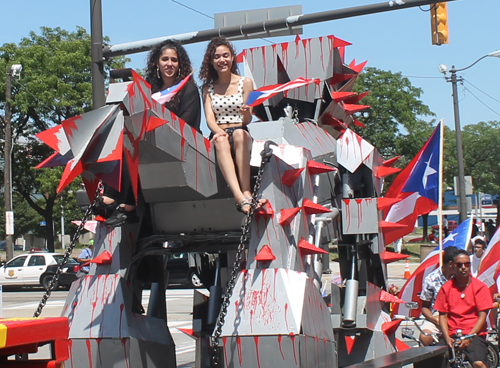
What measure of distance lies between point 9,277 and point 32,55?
12.2 metres

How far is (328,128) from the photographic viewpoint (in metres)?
7.05

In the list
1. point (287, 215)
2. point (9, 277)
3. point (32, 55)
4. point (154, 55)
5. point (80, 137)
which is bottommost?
point (9, 277)

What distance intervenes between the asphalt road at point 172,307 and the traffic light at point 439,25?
15.7 feet

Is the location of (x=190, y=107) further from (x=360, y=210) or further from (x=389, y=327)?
(x=389, y=327)

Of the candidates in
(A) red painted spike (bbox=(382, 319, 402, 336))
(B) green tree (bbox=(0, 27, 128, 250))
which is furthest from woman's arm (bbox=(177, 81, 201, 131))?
(B) green tree (bbox=(0, 27, 128, 250))

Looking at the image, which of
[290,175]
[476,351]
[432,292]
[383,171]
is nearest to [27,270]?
[432,292]

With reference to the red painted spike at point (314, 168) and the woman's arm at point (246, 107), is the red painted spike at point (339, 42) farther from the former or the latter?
the red painted spike at point (314, 168)

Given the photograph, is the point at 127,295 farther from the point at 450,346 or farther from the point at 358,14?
the point at 358,14

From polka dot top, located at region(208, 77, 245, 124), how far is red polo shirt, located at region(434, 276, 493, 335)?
286 cm

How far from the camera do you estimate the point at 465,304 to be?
674 cm

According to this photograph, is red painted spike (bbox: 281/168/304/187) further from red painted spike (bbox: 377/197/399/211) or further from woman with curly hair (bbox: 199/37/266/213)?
red painted spike (bbox: 377/197/399/211)

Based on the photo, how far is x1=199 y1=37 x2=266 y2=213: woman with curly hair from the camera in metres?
4.94

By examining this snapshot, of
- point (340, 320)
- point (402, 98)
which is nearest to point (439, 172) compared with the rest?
point (340, 320)

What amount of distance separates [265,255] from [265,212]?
0.95 feet
